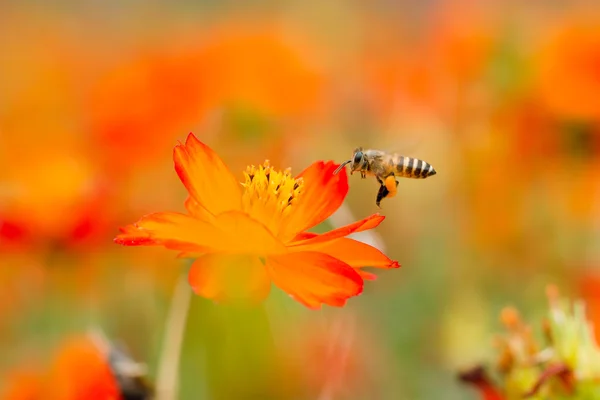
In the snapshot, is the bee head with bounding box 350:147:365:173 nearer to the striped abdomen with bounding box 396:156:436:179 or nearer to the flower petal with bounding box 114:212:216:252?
the striped abdomen with bounding box 396:156:436:179

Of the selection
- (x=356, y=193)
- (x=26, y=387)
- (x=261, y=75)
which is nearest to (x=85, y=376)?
(x=26, y=387)

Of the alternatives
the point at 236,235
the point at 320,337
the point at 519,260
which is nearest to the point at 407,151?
the point at 320,337

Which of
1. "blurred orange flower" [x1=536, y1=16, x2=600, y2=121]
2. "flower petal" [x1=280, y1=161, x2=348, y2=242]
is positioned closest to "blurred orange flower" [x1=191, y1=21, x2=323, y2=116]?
"blurred orange flower" [x1=536, y1=16, x2=600, y2=121]

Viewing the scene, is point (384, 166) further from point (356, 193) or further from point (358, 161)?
point (356, 193)

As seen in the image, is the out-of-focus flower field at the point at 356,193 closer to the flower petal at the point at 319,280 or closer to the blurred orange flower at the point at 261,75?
the blurred orange flower at the point at 261,75

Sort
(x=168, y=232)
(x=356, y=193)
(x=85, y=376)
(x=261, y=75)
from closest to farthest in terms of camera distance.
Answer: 1. (x=168, y=232)
2. (x=85, y=376)
3. (x=356, y=193)
4. (x=261, y=75)

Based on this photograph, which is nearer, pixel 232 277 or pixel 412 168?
pixel 232 277

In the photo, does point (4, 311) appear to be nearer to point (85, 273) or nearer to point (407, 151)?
point (85, 273)
